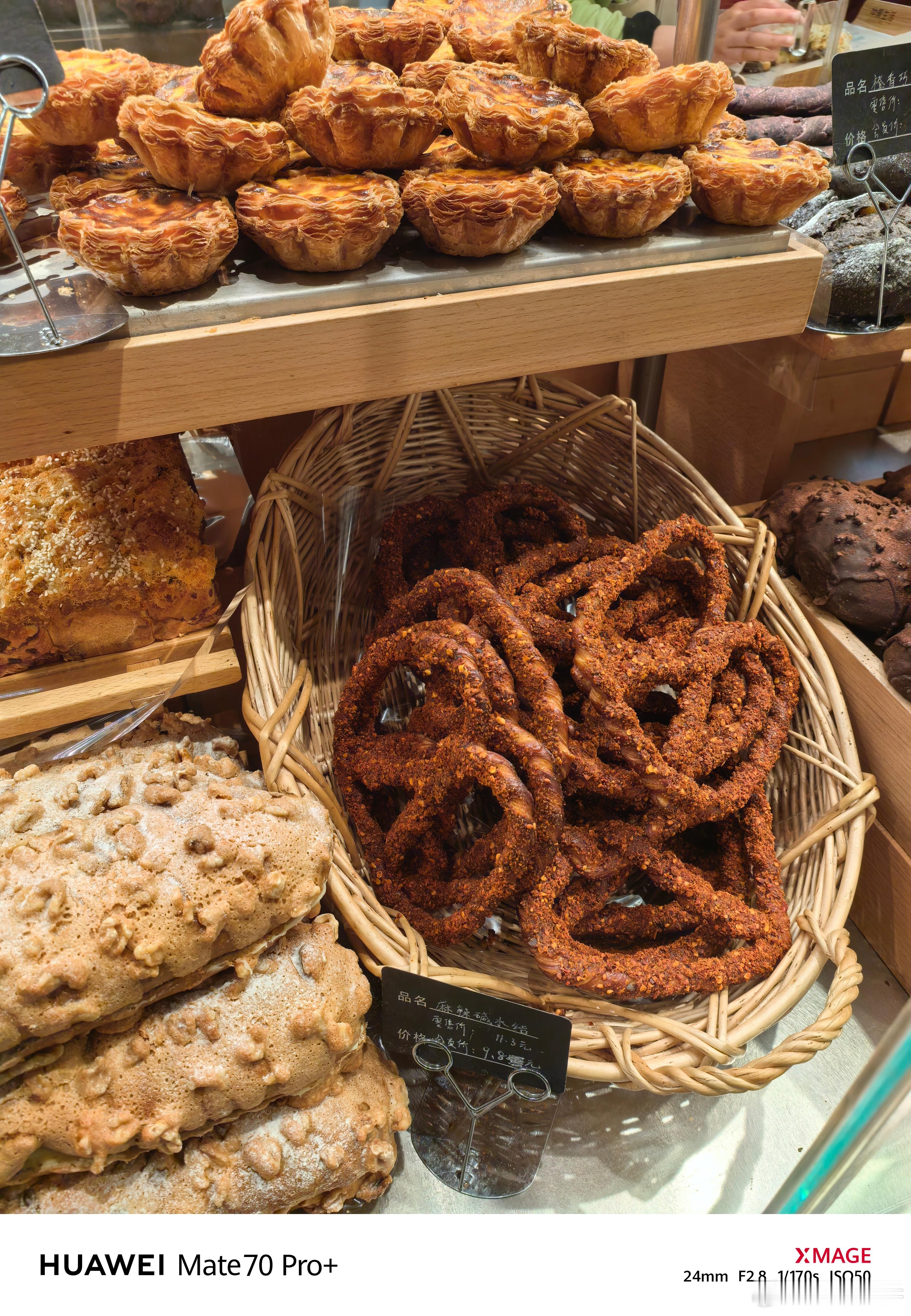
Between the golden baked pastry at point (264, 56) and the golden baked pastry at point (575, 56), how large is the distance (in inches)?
11.1

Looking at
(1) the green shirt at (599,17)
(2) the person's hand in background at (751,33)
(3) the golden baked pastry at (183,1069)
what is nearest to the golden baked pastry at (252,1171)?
(3) the golden baked pastry at (183,1069)

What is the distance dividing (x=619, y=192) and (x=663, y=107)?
161mm

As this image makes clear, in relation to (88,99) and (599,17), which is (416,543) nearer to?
(88,99)

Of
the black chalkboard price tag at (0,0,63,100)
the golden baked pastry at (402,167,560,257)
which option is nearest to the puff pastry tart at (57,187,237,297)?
the black chalkboard price tag at (0,0,63,100)

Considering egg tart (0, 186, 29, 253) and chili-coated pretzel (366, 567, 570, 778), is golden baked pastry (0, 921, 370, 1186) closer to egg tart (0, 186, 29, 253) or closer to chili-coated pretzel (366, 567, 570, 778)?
chili-coated pretzel (366, 567, 570, 778)

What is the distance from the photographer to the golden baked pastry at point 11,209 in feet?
3.26

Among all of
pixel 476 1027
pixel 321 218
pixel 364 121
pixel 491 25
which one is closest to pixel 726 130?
pixel 491 25

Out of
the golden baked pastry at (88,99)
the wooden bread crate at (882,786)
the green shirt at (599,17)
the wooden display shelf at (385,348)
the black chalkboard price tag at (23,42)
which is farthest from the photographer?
the green shirt at (599,17)

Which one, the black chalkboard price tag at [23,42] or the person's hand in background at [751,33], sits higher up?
the person's hand in background at [751,33]

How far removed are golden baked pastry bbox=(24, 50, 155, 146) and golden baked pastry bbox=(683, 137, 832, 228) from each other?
28.8 inches

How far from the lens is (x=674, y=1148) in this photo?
48.3 inches

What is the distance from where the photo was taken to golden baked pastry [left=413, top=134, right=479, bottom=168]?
3.60ft
